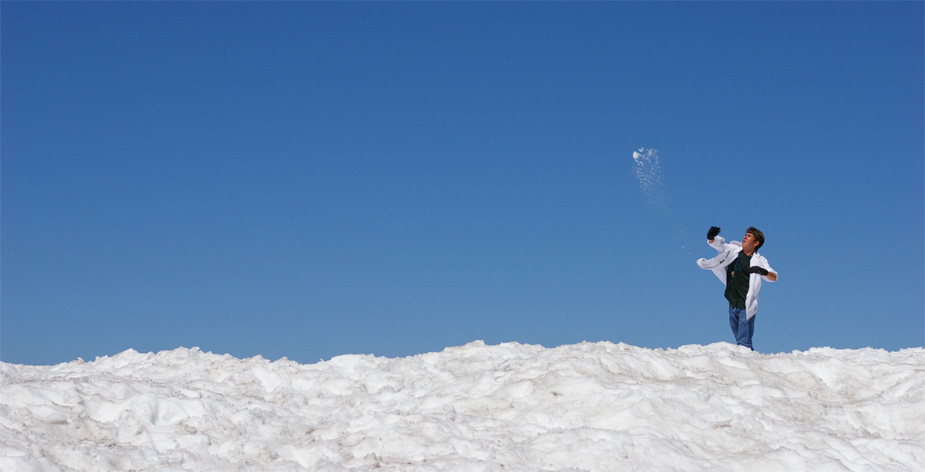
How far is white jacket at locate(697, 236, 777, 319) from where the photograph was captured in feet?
46.4

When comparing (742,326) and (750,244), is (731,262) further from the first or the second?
(742,326)

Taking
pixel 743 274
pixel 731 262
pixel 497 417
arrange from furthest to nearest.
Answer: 1. pixel 731 262
2. pixel 743 274
3. pixel 497 417

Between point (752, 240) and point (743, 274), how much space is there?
66 cm

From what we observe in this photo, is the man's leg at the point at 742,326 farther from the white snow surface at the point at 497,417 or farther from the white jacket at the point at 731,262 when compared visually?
the white snow surface at the point at 497,417

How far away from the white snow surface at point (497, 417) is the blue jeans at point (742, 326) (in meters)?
2.91

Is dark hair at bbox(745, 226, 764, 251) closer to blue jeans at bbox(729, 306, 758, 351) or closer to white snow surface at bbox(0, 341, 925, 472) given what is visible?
blue jeans at bbox(729, 306, 758, 351)

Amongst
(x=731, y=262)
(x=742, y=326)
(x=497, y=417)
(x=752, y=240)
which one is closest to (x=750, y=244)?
(x=752, y=240)

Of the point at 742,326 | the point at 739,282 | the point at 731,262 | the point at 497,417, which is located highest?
the point at 731,262

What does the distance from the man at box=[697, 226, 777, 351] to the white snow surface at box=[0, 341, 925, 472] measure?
2.93 meters

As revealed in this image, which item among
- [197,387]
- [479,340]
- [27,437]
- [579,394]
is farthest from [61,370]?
[579,394]

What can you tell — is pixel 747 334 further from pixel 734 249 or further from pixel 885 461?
pixel 885 461

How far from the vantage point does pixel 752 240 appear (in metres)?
14.3

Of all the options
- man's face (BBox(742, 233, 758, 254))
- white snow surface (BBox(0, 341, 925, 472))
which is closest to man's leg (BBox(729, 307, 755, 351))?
man's face (BBox(742, 233, 758, 254))

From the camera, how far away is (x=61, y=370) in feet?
43.2
